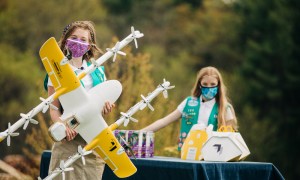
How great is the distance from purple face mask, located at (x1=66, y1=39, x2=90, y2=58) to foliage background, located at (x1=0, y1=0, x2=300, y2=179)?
2113cm

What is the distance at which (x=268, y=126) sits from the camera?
41562 millimetres

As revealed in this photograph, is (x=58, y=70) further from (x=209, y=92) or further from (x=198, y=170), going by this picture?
(x=209, y=92)

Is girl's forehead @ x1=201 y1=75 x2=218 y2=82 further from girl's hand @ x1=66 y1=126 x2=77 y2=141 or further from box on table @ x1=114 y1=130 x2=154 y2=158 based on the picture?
girl's hand @ x1=66 y1=126 x2=77 y2=141

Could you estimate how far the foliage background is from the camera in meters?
36.0

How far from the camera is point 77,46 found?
7.47 meters

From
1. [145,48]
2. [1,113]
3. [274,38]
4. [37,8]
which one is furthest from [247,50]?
[1,113]

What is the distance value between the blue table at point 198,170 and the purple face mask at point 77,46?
125 centimetres

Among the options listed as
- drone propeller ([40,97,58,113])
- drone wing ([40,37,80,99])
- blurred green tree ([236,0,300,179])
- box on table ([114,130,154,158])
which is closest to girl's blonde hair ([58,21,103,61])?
drone wing ([40,37,80,99])

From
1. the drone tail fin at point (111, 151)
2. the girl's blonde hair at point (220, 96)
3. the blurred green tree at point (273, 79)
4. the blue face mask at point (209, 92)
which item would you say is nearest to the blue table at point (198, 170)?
the drone tail fin at point (111, 151)

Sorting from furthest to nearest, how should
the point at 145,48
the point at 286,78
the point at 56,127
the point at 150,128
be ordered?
the point at 145,48, the point at 286,78, the point at 150,128, the point at 56,127

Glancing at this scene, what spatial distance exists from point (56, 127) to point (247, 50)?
4093 cm

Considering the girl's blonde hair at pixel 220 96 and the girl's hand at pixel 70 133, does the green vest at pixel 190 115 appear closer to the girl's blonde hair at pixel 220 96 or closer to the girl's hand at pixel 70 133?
the girl's blonde hair at pixel 220 96

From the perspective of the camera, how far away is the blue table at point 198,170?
7844 mm

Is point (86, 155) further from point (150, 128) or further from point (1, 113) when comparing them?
point (1, 113)
